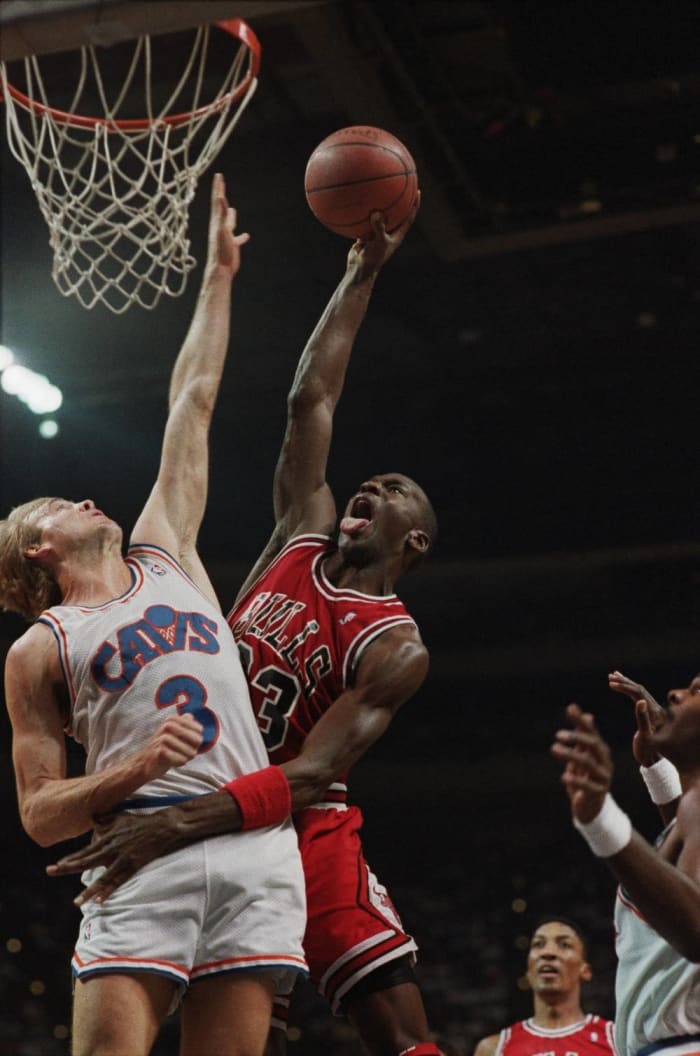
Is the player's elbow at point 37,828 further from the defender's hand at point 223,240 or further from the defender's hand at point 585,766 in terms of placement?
the defender's hand at point 223,240

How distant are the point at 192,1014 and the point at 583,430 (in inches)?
321

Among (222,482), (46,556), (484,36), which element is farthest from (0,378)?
(46,556)

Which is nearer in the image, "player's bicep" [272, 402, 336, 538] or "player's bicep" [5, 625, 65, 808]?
"player's bicep" [5, 625, 65, 808]

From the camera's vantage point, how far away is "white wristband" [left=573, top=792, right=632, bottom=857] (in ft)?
8.71

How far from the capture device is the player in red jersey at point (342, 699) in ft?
11.5

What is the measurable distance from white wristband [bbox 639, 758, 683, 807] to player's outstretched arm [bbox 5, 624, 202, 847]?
64.3 inches

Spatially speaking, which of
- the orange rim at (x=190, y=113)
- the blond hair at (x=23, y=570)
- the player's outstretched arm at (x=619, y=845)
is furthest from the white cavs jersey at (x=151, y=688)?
the orange rim at (x=190, y=113)

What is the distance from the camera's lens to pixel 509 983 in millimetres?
12133

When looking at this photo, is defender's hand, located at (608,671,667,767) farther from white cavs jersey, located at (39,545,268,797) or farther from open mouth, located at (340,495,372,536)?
white cavs jersey, located at (39,545,268,797)

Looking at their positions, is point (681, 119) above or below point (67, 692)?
above

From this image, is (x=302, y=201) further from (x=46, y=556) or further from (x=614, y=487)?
(x=46, y=556)

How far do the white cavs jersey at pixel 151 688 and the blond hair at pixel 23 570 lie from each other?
8.4 inches

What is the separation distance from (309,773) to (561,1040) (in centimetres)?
372

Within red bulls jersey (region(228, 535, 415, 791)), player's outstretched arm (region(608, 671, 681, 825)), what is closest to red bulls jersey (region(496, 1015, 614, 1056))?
player's outstretched arm (region(608, 671, 681, 825))
